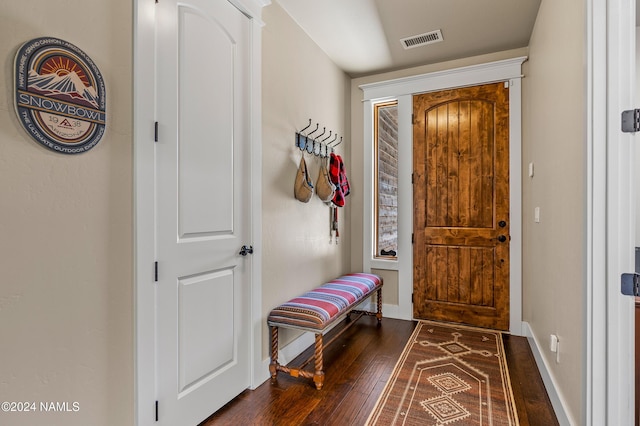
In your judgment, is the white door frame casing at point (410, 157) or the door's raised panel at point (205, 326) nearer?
the door's raised panel at point (205, 326)

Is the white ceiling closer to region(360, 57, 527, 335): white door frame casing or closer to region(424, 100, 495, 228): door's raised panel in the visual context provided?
region(360, 57, 527, 335): white door frame casing

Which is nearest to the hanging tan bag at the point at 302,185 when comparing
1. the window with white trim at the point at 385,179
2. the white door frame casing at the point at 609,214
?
the window with white trim at the point at 385,179

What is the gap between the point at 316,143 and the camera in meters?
3.15

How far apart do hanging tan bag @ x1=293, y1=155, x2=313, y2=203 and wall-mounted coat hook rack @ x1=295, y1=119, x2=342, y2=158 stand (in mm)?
189

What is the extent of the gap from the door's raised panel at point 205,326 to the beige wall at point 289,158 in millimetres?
367

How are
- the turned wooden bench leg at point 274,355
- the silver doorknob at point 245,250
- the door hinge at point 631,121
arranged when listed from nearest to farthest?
the door hinge at point 631,121 → the silver doorknob at point 245,250 → the turned wooden bench leg at point 274,355

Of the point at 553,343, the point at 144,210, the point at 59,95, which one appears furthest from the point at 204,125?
the point at 553,343

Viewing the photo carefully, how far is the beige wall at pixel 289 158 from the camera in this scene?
8.11 feet

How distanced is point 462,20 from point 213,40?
6.62 ft

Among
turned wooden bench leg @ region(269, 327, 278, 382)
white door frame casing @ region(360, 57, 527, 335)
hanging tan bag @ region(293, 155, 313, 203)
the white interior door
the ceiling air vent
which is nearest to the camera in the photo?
the white interior door

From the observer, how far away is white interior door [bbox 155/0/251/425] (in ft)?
5.48

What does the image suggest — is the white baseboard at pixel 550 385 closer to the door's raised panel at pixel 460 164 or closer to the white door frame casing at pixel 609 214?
the white door frame casing at pixel 609 214

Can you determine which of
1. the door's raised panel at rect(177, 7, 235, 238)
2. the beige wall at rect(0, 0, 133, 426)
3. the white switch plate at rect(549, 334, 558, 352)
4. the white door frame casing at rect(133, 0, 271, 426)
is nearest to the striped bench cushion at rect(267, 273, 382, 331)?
the door's raised panel at rect(177, 7, 235, 238)

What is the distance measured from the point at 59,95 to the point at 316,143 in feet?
7.03
